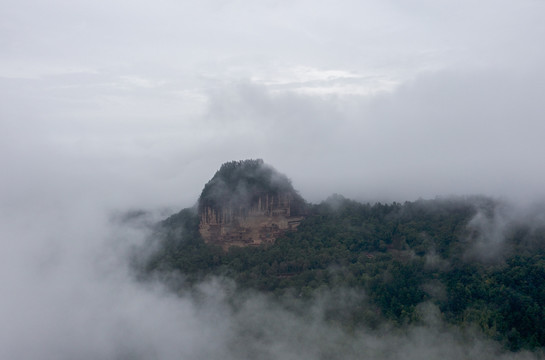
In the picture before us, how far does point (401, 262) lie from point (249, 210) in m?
20.2

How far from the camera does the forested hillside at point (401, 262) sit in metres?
44.6

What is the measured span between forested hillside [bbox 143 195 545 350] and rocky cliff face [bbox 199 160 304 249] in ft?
4.94

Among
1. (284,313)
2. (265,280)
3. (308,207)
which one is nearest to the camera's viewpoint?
(284,313)

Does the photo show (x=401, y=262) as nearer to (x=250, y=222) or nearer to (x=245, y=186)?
(x=250, y=222)

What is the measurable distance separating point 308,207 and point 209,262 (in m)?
15.7

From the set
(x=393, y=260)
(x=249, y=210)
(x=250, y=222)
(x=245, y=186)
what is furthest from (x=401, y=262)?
(x=245, y=186)

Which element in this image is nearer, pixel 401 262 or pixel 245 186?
pixel 401 262

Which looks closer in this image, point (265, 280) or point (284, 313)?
point (284, 313)

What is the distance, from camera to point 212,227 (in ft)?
203

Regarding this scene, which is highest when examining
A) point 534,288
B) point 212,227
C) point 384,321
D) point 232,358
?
point 212,227

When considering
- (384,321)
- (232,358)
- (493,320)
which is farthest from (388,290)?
(232,358)

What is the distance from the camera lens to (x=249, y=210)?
2397 inches


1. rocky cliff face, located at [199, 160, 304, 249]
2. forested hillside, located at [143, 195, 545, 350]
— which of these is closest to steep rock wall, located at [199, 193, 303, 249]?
rocky cliff face, located at [199, 160, 304, 249]

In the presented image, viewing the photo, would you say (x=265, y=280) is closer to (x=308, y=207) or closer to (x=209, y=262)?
(x=209, y=262)
